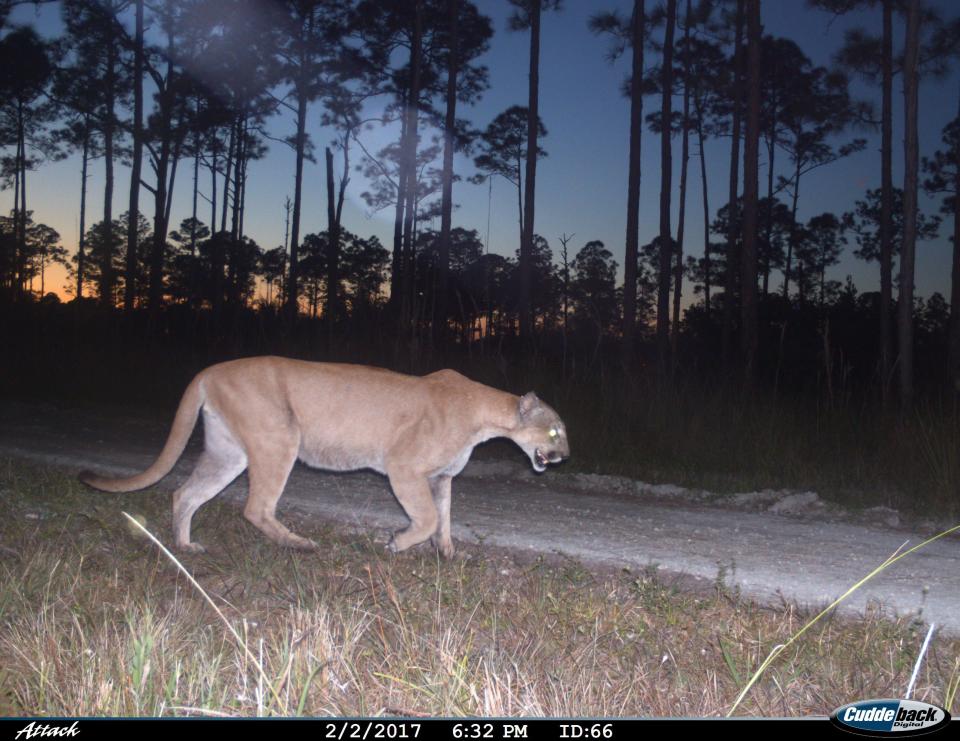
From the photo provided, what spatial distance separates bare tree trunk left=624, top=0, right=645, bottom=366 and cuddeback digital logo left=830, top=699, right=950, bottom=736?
688 inches

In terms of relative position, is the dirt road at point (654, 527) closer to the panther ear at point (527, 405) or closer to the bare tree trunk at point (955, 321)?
the panther ear at point (527, 405)

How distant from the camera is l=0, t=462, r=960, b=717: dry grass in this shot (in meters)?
3.02

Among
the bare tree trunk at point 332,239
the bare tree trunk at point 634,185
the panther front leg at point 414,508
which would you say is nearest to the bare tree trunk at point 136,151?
the bare tree trunk at point 332,239

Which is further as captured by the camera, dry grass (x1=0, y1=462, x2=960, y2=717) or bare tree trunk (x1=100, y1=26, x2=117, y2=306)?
bare tree trunk (x1=100, y1=26, x2=117, y2=306)

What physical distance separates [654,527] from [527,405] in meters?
1.62

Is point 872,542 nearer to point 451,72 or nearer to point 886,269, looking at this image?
point 886,269

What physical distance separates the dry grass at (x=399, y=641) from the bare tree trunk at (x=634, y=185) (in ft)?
50.2

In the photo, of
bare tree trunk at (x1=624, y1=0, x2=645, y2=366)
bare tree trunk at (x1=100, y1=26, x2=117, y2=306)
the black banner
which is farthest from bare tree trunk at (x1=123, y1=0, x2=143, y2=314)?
the black banner

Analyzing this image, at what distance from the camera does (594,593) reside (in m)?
4.59

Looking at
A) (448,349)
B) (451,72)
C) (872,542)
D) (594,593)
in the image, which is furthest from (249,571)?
(451,72)

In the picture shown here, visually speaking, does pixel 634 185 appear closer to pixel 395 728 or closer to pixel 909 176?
pixel 909 176

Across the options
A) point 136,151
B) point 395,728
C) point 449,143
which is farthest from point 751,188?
point 136,151

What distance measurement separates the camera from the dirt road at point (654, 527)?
5.02 metres

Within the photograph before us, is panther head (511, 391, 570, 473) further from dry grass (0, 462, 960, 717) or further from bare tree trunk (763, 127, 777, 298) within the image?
bare tree trunk (763, 127, 777, 298)
